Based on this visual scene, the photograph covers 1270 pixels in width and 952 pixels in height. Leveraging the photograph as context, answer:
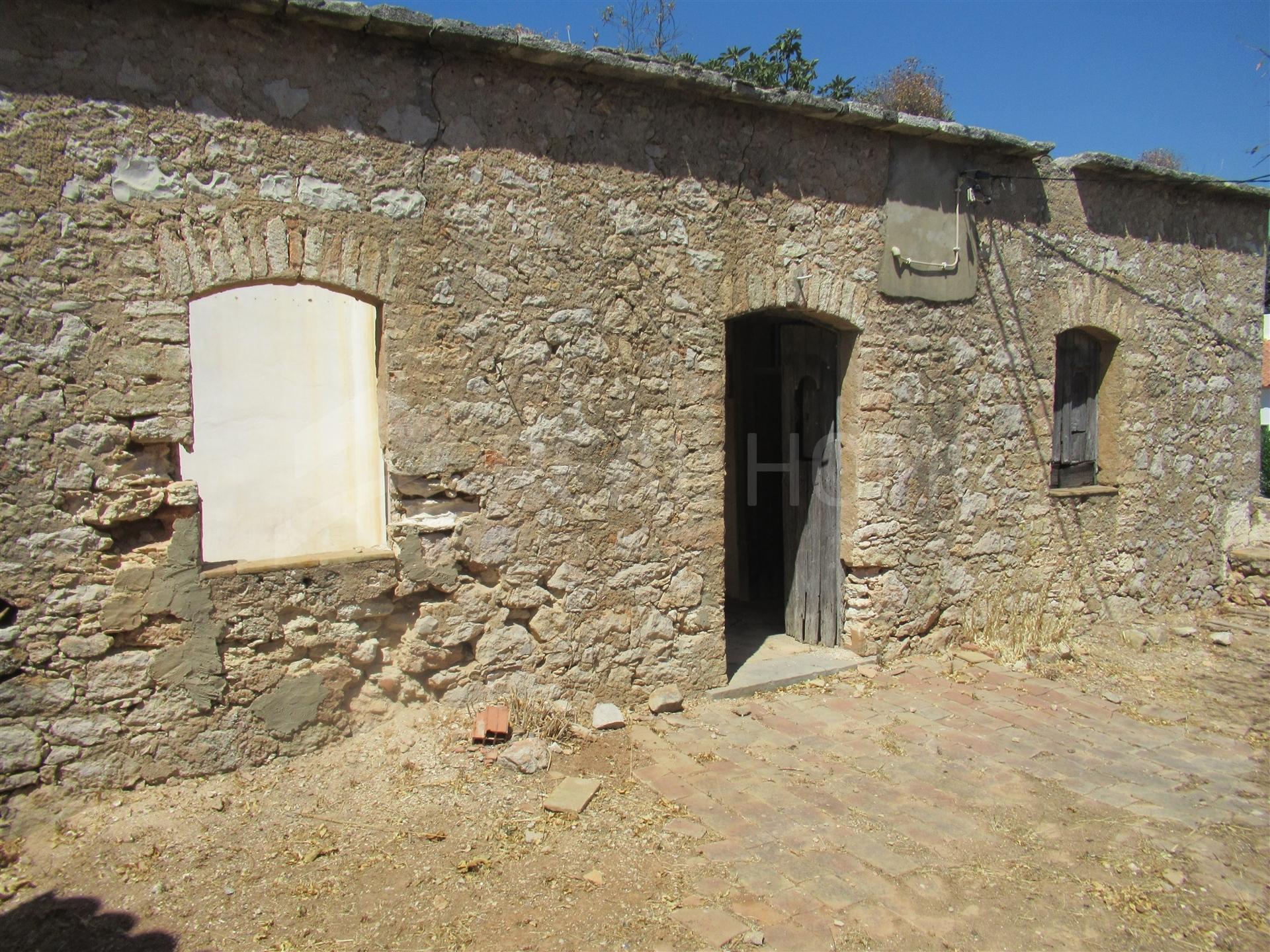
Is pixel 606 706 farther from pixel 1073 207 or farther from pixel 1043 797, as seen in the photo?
pixel 1073 207

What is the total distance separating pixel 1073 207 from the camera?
6.80m

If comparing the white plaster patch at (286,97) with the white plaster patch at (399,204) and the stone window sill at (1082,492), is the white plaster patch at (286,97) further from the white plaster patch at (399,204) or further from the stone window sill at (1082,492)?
the stone window sill at (1082,492)

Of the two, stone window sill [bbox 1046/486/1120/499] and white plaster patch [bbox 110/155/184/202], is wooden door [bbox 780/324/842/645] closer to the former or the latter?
stone window sill [bbox 1046/486/1120/499]

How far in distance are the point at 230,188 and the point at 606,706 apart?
3129 millimetres

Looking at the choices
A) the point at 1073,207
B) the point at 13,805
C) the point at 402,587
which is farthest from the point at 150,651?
the point at 1073,207

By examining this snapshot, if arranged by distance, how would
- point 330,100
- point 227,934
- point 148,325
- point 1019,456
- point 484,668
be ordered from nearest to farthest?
point 227,934
point 148,325
point 330,100
point 484,668
point 1019,456

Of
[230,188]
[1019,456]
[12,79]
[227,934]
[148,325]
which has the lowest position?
[227,934]

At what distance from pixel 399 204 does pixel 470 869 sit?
9.81ft

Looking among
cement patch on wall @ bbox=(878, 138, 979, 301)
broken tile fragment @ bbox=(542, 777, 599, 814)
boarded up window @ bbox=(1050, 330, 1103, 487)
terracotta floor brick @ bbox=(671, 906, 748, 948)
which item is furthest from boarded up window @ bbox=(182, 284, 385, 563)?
boarded up window @ bbox=(1050, 330, 1103, 487)

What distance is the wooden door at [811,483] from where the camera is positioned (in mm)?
6055

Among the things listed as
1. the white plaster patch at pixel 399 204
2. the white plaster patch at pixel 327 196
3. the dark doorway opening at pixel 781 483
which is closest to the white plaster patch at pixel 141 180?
the white plaster patch at pixel 327 196

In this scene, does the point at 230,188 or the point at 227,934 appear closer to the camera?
the point at 227,934

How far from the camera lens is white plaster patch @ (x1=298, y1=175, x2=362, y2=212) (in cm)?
405

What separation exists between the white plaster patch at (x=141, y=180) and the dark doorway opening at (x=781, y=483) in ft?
11.7
